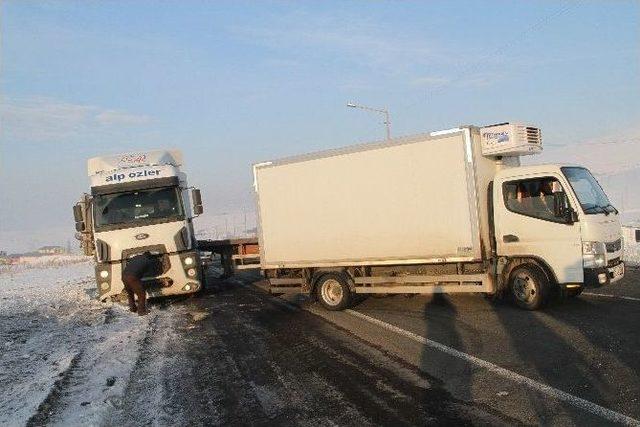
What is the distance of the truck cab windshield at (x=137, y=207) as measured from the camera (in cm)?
1353

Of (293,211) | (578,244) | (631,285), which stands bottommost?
(631,285)

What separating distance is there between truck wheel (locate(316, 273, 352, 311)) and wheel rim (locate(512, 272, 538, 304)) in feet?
11.0

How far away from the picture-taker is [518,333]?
8086 mm

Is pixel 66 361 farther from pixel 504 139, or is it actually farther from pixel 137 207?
pixel 504 139

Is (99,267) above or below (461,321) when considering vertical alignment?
above

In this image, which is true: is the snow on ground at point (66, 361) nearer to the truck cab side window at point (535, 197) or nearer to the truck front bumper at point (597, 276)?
the truck cab side window at point (535, 197)

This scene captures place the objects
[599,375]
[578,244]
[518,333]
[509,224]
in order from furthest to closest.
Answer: [509,224]
[578,244]
[518,333]
[599,375]

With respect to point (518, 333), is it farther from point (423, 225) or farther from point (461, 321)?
point (423, 225)

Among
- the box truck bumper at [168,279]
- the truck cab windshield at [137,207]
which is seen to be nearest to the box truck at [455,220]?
the box truck bumper at [168,279]

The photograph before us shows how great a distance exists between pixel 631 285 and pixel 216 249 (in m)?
12.0

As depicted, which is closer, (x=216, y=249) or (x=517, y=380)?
(x=517, y=380)

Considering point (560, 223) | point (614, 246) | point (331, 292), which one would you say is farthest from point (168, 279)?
point (614, 246)

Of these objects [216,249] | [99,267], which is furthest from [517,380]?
[216,249]

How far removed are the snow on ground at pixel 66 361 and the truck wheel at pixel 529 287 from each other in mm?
6727
